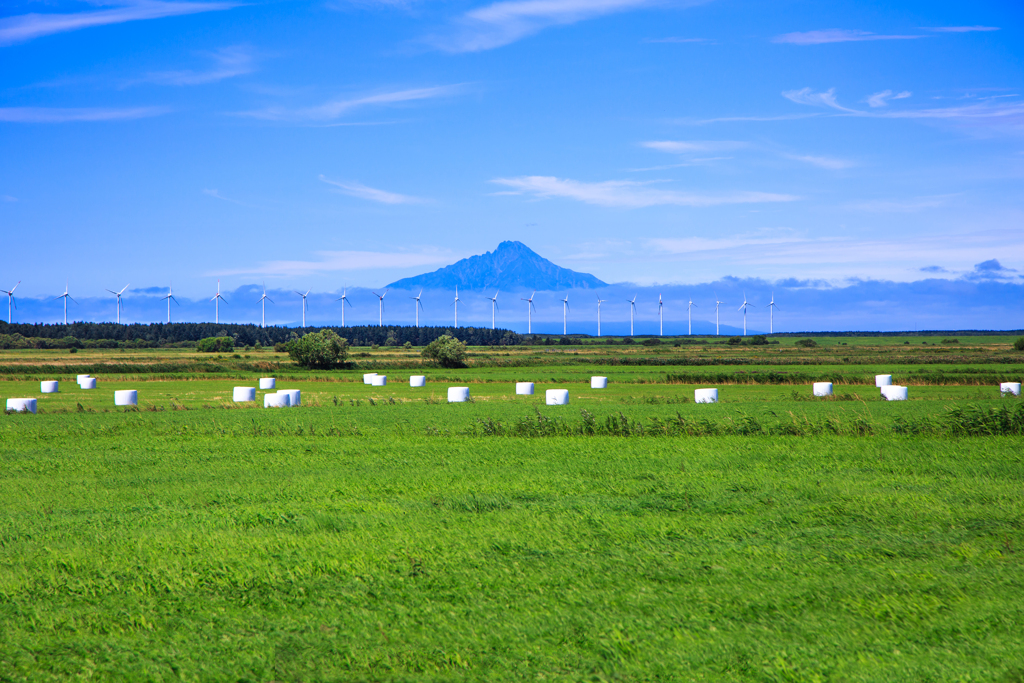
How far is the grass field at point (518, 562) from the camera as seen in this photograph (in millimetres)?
8859

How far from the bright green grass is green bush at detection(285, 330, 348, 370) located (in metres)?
84.9

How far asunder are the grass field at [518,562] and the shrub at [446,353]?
80.0 meters

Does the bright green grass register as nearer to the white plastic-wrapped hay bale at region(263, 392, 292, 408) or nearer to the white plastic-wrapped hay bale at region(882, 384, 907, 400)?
the white plastic-wrapped hay bale at region(263, 392, 292, 408)

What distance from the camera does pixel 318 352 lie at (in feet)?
347

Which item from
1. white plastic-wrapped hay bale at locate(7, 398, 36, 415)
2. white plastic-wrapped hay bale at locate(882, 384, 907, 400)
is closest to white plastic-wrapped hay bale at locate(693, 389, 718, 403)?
white plastic-wrapped hay bale at locate(882, 384, 907, 400)

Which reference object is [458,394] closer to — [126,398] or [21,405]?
[126,398]

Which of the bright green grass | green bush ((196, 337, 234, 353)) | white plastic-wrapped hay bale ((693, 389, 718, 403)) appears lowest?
the bright green grass

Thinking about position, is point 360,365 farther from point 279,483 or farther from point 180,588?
point 180,588

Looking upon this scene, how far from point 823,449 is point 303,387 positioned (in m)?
53.7

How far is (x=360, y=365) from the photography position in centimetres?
10888

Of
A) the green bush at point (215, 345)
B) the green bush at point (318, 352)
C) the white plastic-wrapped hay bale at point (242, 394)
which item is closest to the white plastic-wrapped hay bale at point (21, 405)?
the white plastic-wrapped hay bale at point (242, 394)

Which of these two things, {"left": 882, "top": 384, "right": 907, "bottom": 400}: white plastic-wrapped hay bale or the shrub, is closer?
{"left": 882, "top": 384, "right": 907, "bottom": 400}: white plastic-wrapped hay bale

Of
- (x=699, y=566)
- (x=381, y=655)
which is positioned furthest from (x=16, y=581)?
(x=699, y=566)

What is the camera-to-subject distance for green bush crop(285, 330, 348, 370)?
4166 inches
